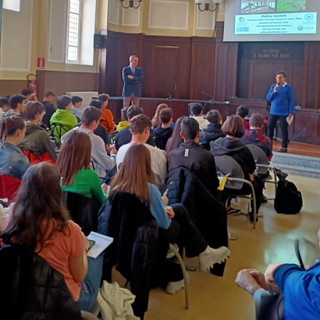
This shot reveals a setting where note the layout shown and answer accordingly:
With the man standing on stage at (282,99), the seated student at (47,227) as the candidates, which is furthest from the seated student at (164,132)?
the man standing on stage at (282,99)

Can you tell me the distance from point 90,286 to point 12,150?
4.92ft

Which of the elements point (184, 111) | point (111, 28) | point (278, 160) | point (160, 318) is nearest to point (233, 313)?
point (160, 318)

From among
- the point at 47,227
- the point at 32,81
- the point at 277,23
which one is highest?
the point at 277,23

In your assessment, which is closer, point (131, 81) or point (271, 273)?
point (271, 273)

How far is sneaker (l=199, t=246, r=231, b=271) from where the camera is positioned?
10.7 ft

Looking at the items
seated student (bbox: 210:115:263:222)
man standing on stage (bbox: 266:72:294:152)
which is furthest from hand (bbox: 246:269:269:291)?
man standing on stage (bbox: 266:72:294:152)

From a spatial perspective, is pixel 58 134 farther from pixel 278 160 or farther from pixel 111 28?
pixel 111 28

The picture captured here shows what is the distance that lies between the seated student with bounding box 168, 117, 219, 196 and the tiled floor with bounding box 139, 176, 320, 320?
0.70 meters

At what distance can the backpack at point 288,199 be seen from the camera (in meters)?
5.10

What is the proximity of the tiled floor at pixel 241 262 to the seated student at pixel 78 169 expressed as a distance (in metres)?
0.91

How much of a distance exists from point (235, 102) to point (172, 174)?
7177mm

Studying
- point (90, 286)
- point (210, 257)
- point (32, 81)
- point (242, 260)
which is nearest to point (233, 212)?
point (242, 260)

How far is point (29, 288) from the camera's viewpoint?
1.77m

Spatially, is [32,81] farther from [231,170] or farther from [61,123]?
[231,170]
